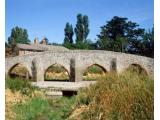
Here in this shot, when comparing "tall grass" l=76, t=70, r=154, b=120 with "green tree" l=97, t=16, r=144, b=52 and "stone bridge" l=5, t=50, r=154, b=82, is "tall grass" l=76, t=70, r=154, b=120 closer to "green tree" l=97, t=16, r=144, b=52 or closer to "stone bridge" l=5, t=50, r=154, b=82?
"green tree" l=97, t=16, r=144, b=52

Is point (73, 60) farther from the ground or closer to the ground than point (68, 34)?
closer to the ground

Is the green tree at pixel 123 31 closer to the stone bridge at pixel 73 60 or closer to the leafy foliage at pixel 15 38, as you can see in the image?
the stone bridge at pixel 73 60

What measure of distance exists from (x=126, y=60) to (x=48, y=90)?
309 inches

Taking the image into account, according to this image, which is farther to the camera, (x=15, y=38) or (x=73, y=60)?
(x=15, y=38)

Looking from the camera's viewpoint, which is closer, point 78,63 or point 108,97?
point 108,97

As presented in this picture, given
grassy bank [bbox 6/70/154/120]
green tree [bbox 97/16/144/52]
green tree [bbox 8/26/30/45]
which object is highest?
green tree [bbox 8/26/30/45]

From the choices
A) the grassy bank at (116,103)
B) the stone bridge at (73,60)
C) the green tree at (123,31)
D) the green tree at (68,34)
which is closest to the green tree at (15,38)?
the stone bridge at (73,60)

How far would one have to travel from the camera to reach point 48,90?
28.7 ft

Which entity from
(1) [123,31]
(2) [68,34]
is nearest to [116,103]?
(1) [123,31]

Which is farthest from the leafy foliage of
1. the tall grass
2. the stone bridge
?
the tall grass

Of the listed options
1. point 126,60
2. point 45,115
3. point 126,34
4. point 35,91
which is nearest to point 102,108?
point 45,115

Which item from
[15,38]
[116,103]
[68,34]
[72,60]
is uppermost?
[68,34]

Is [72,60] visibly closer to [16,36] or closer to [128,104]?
[16,36]
